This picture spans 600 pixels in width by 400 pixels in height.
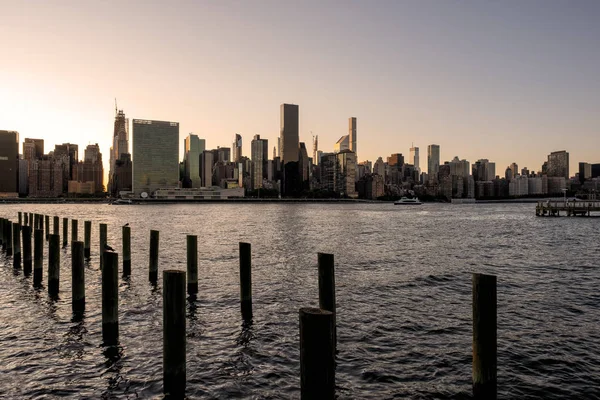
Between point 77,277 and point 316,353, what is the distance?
14.0 metres

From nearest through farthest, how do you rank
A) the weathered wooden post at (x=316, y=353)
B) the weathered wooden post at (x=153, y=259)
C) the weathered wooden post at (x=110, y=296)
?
the weathered wooden post at (x=316, y=353) < the weathered wooden post at (x=110, y=296) < the weathered wooden post at (x=153, y=259)

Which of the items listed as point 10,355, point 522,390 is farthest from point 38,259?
point 522,390

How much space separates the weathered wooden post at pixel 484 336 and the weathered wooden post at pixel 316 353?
13.6 feet

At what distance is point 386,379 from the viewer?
486 inches

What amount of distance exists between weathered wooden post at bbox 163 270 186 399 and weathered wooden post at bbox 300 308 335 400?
14.9 ft

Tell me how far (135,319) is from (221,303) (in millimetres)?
4002

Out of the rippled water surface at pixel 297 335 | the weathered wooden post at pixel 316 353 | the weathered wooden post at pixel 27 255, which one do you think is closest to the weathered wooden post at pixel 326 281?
the rippled water surface at pixel 297 335

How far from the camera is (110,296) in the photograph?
48.0 feet

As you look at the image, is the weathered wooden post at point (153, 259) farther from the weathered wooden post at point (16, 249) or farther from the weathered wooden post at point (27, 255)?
the weathered wooden post at point (16, 249)

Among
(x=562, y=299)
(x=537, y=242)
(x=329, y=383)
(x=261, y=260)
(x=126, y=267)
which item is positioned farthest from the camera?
(x=537, y=242)

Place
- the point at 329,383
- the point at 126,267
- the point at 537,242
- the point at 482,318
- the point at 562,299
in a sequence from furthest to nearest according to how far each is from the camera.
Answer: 1. the point at 537,242
2. the point at 126,267
3. the point at 562,299
4. the point at 482,318
5. the point at 329,383

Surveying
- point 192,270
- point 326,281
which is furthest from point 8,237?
point 326,281

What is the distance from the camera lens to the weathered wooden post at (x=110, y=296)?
14.5 meters

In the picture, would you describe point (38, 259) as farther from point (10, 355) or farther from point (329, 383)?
point (329, 383)
